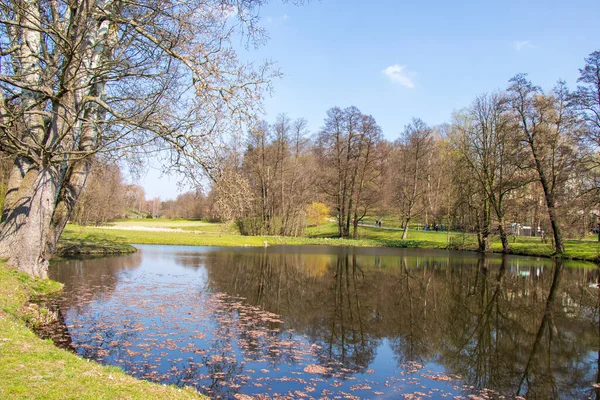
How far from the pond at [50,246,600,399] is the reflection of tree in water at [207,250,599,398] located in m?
0.04

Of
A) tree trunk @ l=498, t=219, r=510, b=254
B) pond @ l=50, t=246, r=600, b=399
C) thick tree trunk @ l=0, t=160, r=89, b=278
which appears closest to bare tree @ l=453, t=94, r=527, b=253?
tree trunk @ l=498, t=219, r=510, b=254

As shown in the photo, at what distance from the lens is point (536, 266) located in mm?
24672

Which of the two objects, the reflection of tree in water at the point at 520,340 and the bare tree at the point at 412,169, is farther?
the bare tree at the point at 412,169

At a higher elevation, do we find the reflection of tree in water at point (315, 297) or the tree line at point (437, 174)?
the tree line at point (437, 174)

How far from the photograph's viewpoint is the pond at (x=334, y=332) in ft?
20.7

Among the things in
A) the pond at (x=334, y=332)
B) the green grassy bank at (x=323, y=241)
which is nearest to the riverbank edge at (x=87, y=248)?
the green grassy bank at (x=323, y=241)

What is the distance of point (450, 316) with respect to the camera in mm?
11133

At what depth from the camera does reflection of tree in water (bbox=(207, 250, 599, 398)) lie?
7328 mm

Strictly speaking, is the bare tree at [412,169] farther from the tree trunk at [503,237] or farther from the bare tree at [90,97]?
the bare tree at [90,97]

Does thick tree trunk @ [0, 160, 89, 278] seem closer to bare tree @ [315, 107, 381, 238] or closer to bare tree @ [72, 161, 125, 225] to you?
bare tree @ [72, 161, 125, 225]

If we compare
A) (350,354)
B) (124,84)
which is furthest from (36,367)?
(124,84)

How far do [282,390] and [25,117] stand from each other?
946 centimetres

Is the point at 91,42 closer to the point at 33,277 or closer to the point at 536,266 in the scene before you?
the point at 33,277

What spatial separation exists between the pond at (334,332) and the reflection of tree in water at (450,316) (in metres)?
0.04
